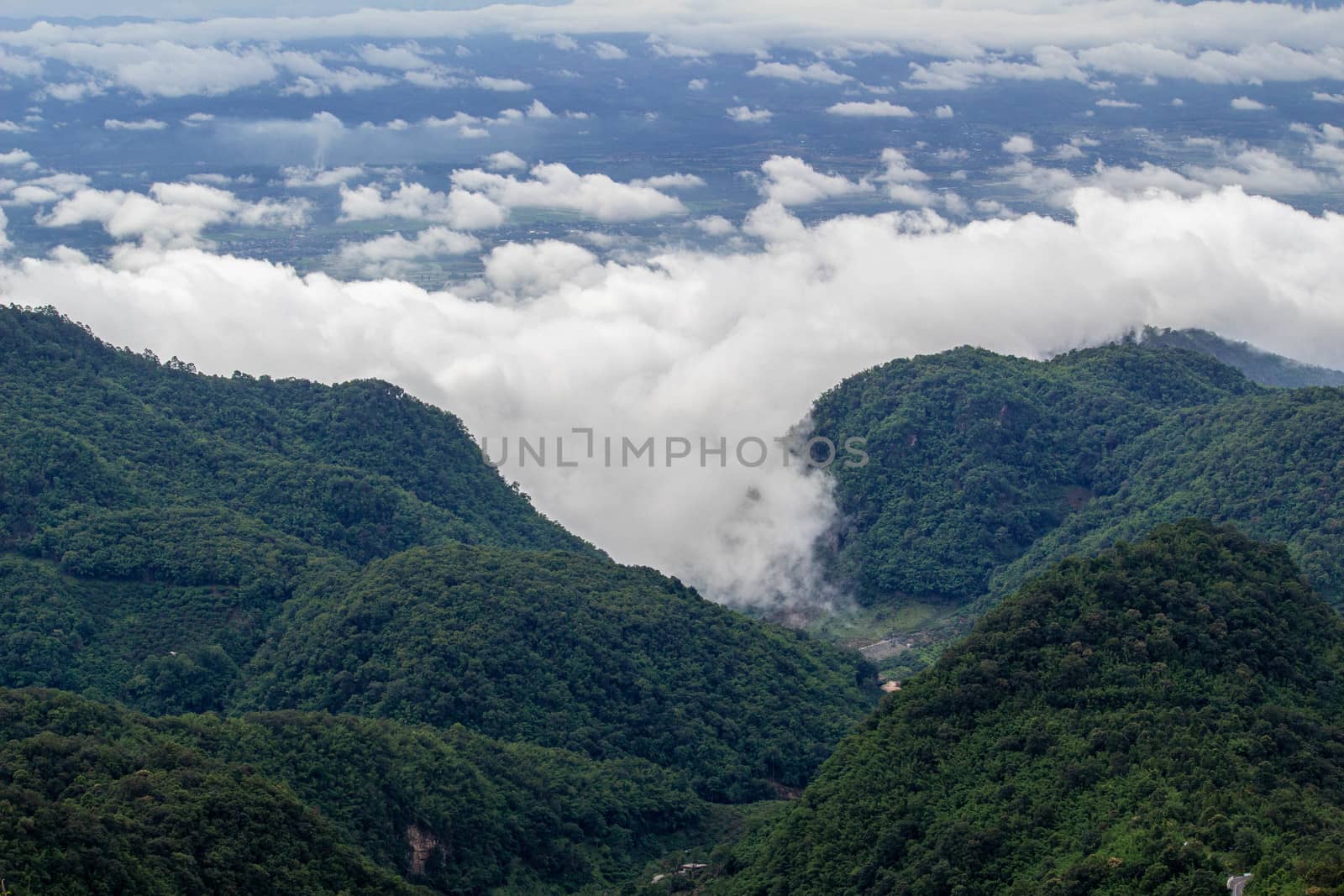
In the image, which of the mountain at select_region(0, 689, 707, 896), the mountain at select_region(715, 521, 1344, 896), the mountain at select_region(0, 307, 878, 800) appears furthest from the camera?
the mountain at select_region(0, 307, 878, 800)

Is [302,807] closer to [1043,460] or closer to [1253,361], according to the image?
[1043,460]

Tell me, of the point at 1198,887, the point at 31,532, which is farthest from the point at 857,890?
the point at 31,532

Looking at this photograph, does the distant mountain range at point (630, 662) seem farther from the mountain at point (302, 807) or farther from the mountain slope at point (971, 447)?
the mountain slope at point (971, 447)

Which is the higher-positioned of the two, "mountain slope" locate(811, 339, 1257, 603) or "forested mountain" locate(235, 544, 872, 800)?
"mountain slope" locate(811, 339, 1257, 603)

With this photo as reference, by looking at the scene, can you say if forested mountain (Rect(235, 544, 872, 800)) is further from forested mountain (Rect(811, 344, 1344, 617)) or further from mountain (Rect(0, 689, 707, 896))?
forested mountain (Rect(811, 344, 1344, 617))

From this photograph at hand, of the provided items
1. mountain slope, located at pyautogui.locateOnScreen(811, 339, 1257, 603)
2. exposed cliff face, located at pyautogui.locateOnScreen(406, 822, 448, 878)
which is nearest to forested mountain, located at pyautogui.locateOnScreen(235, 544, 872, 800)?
exposed cliff face, located at pyautogui.locateOnScreen(406, 822, 448, 878)

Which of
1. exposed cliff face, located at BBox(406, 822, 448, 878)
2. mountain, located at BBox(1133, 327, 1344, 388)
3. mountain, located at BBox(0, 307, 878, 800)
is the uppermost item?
mountain, located at BBox(1133, 327, 1344, 388)

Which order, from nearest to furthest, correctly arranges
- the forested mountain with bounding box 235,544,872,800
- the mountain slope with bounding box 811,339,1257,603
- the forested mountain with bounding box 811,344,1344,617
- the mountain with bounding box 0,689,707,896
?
the mountain with bounding box 0,689,707,896
the forested mountain with bounding box 235,544,872,800
the forested mountain with bounding box 811,344,1344,617
the mountain slope with bounding box 811,339,1257,603
